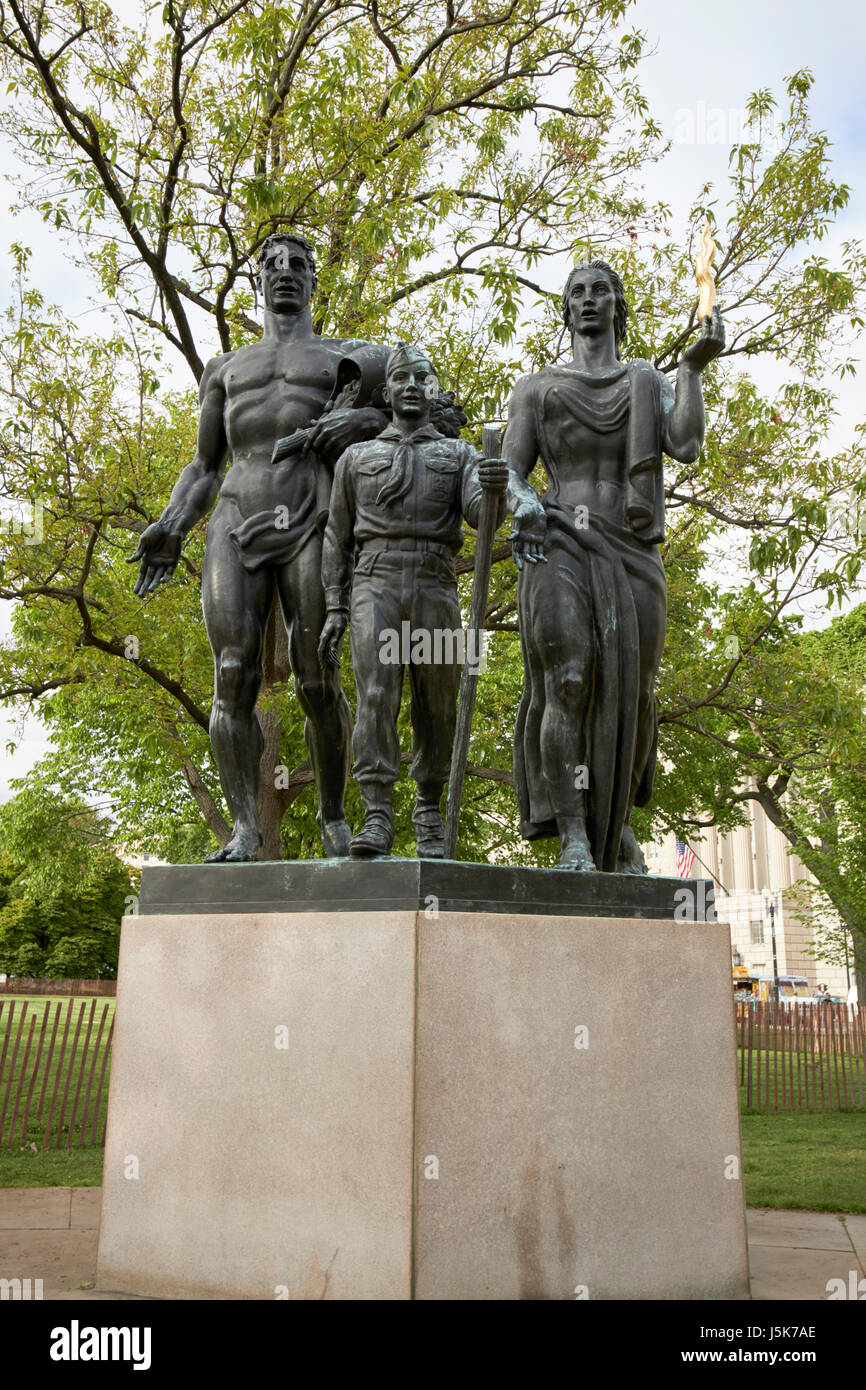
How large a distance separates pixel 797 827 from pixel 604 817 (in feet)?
80.1

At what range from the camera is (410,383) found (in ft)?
20.3

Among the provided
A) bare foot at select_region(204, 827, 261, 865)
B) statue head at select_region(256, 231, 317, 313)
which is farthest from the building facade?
bare foot at select_region(204, 827, 261, 865)

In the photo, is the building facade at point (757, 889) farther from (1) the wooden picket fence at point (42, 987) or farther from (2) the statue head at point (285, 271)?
(2) the statue head at point (285, 271)

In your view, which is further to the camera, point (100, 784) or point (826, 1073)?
point (100, 784)

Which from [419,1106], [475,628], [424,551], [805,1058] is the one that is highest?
[424,551]

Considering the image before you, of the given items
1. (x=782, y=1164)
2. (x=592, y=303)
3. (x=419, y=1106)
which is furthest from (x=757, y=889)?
(x=419, y=1106)

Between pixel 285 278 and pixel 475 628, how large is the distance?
2.14 metres

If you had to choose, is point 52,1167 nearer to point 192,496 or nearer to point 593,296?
point 192,496

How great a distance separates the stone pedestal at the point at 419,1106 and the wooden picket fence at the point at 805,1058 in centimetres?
1492

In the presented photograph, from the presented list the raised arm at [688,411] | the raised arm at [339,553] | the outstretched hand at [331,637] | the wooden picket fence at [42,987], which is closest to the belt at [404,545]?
the raised arm at [339,553]

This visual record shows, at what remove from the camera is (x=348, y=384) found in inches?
258

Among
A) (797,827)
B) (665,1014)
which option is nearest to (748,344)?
(665,1014)

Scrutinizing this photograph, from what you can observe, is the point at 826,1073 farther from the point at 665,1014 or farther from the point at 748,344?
the point at 665,1014

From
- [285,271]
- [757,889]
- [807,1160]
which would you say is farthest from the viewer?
[757,889]
